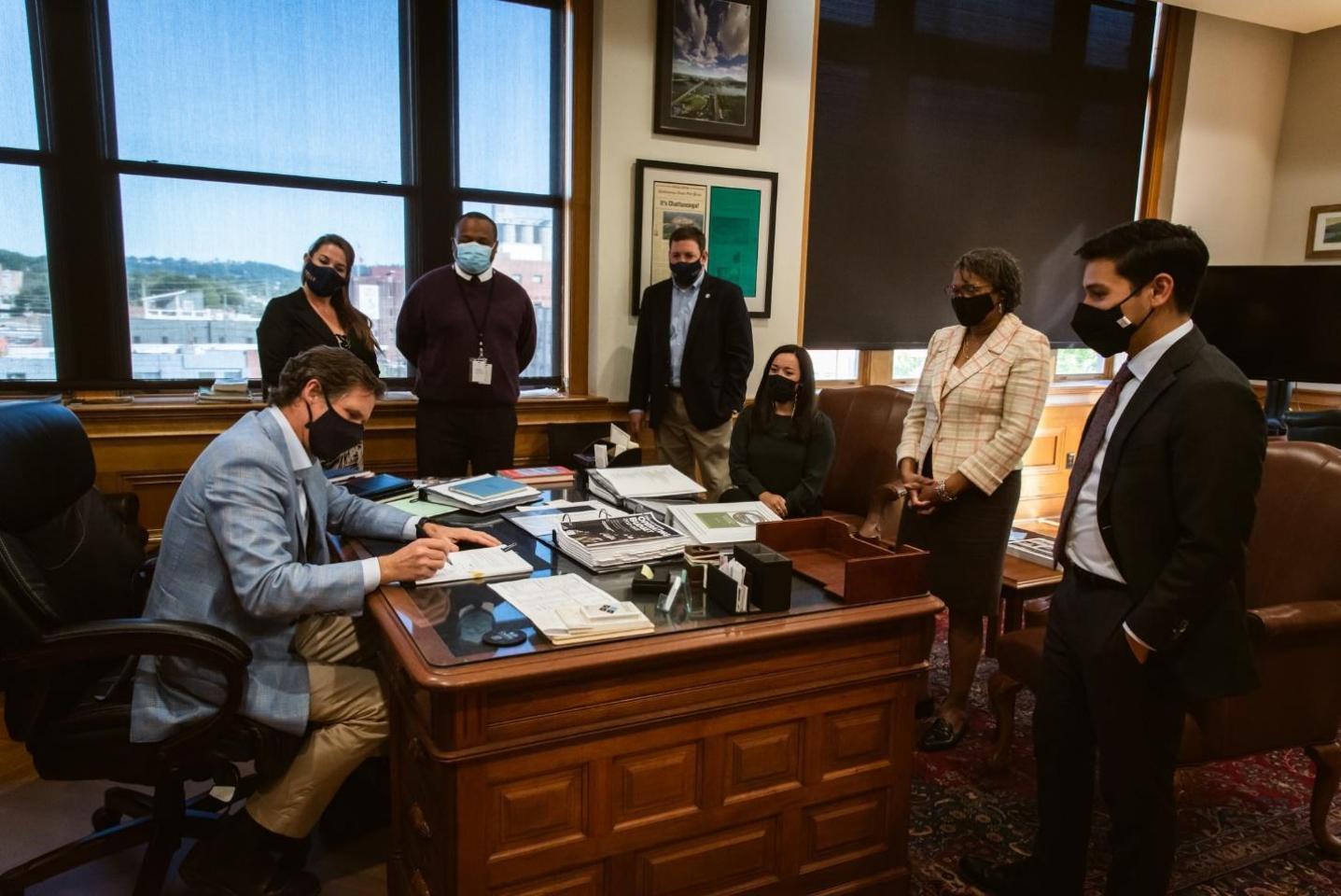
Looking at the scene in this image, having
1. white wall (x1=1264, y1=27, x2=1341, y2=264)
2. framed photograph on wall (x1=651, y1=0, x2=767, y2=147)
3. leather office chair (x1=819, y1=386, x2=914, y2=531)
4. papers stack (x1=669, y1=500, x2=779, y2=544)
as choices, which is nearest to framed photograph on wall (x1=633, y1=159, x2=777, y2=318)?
framed photograph on wall (x1=651, y1=0, x2=767, y2=147)

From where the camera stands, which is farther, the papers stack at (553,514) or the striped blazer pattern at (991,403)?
the striped blazer pattern at (991,403)

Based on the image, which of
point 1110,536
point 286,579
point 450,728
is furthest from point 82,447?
point 1110,536

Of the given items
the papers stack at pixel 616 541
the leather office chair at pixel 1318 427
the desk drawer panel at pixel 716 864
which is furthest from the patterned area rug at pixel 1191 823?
the leather office chair at pixel 1318 427

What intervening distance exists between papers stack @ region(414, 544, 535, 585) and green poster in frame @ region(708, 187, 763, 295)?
2478 millimetres

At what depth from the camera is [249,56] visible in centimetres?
343

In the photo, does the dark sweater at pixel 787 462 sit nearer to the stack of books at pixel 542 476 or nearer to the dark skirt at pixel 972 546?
the dark skirt at pixel 972 546

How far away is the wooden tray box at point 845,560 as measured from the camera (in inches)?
67.2

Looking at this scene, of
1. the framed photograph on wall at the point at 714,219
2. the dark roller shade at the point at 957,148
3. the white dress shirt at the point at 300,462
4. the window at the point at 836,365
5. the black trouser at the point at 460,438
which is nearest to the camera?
the white dress shirt at the point at 300,462

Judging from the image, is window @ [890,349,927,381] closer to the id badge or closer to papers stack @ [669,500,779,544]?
the id badge

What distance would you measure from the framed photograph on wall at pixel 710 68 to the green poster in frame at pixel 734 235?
10.2 inches

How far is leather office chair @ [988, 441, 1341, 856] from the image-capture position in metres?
2.01

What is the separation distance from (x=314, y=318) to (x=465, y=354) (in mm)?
543

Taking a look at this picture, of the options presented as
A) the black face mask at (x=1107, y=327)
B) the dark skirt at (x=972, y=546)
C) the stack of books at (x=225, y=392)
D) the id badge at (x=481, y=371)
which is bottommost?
the dark skirt at (x=972, y=546)

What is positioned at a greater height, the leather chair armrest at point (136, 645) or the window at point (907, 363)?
the window at point (907, 363)
